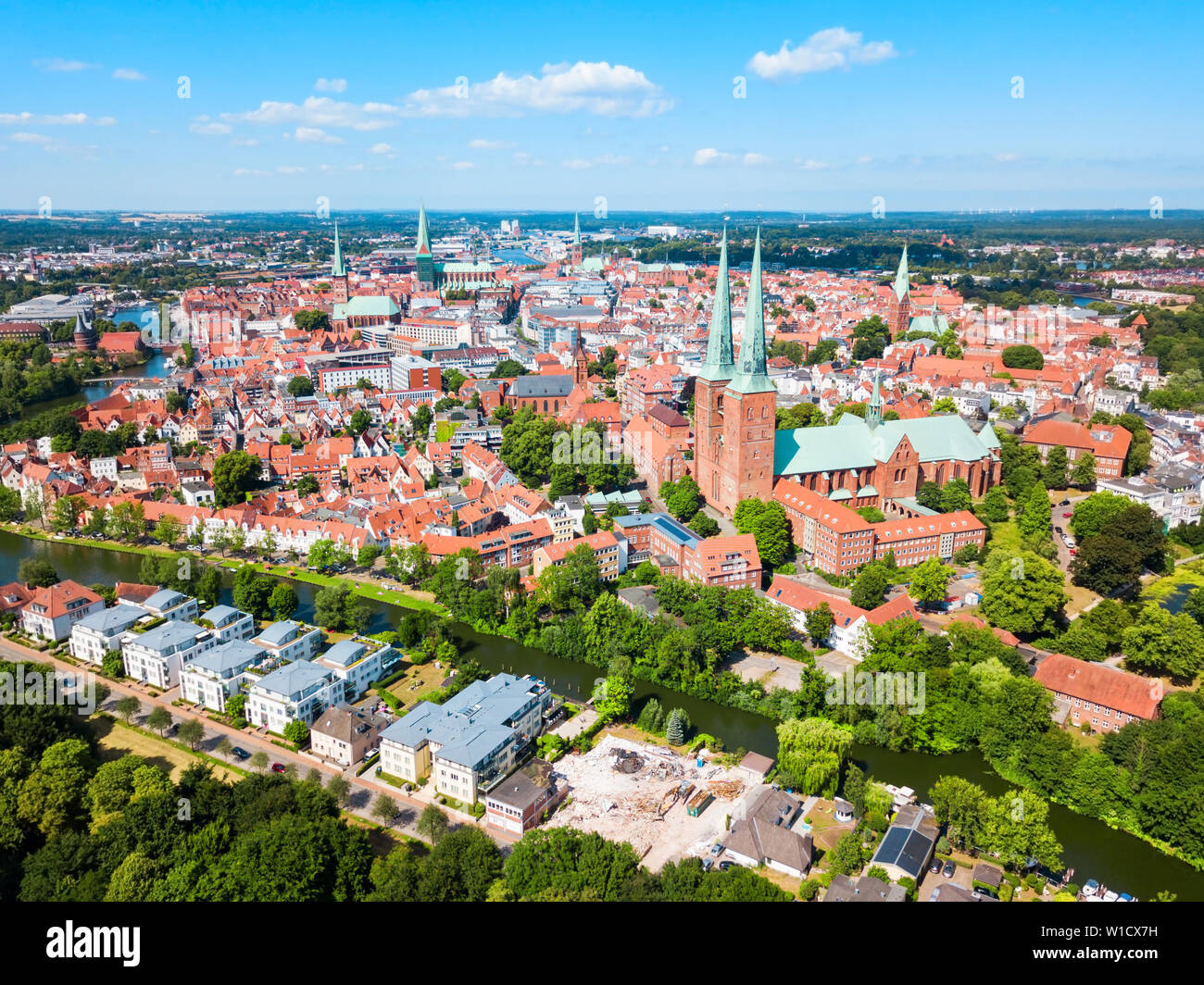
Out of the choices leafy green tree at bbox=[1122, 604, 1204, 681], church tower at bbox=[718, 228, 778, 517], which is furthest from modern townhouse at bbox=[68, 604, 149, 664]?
leafy green tree at bbox=[1122, 604, 1204, 681]

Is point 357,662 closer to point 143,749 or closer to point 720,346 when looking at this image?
point 143,749

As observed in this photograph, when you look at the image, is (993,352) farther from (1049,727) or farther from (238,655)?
(238,655)

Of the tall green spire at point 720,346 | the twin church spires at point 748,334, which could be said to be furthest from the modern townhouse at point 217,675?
the tall green spire at point 720,346

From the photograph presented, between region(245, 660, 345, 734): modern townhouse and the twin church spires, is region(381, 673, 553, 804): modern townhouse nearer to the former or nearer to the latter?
region(245, 660, 345, 734): modern townhouse

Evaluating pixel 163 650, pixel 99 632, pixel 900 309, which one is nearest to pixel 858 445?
pixel 163 650

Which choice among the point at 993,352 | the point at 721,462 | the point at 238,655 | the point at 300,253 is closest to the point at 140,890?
the point at 238,655

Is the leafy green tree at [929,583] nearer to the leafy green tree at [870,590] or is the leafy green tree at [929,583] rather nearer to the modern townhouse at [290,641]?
the leafy green tree at [870,590]
